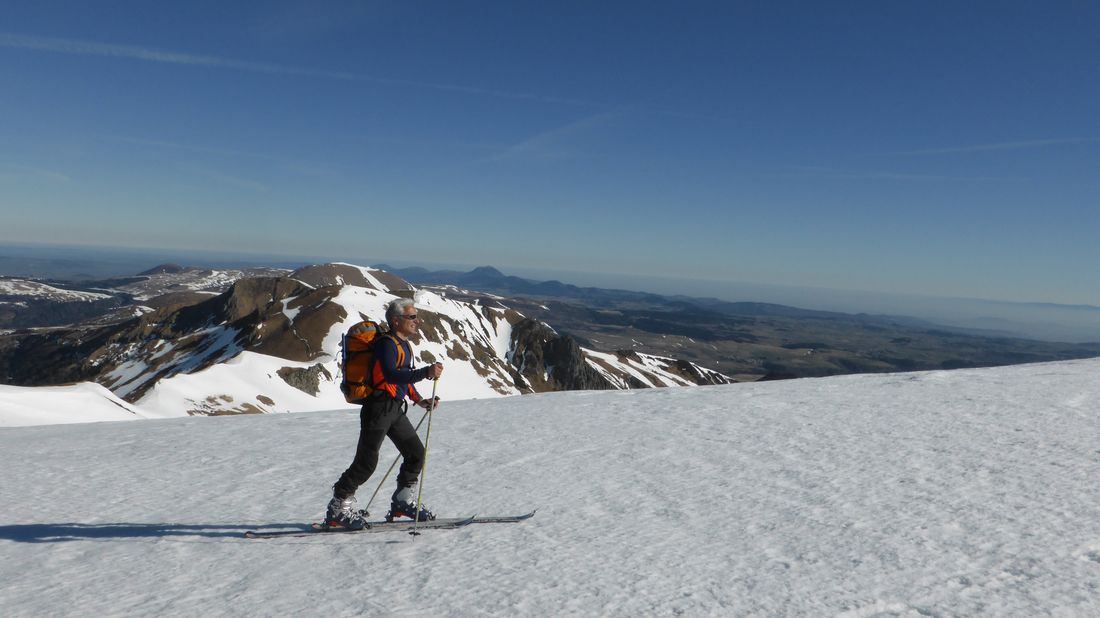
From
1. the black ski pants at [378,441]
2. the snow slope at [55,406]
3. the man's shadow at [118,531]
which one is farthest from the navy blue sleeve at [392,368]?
the snow slope at [55,406]

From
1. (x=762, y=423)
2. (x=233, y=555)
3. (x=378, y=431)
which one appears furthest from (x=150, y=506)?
(x=762, y=423)

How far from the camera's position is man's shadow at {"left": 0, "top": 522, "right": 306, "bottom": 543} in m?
6.93

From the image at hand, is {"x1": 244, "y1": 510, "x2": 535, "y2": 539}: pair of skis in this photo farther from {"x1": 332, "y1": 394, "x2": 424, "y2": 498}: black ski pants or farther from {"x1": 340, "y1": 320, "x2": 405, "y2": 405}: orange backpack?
{"x1": 340, "y1": 320, "x2": 405, "y2": 405}: orange backpack

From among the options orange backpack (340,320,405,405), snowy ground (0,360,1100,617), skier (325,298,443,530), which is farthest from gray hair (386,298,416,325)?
snowy ground (0,360,1100,617)

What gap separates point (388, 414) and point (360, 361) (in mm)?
668

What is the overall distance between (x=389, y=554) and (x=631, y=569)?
248 centimetres

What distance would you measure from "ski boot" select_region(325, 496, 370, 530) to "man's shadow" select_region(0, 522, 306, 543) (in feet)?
2.09

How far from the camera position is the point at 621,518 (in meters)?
6.96

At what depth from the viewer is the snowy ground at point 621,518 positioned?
5.04m

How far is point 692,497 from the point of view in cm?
756

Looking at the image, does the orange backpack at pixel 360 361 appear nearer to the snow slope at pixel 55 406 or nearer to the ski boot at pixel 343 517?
the ski boot at pixel 343 517

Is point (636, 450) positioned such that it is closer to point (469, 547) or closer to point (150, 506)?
point (469, 547)

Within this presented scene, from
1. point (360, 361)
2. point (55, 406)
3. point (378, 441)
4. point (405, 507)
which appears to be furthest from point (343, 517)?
point (55, 406)

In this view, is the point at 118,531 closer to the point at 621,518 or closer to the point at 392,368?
→ the point at 392,368
